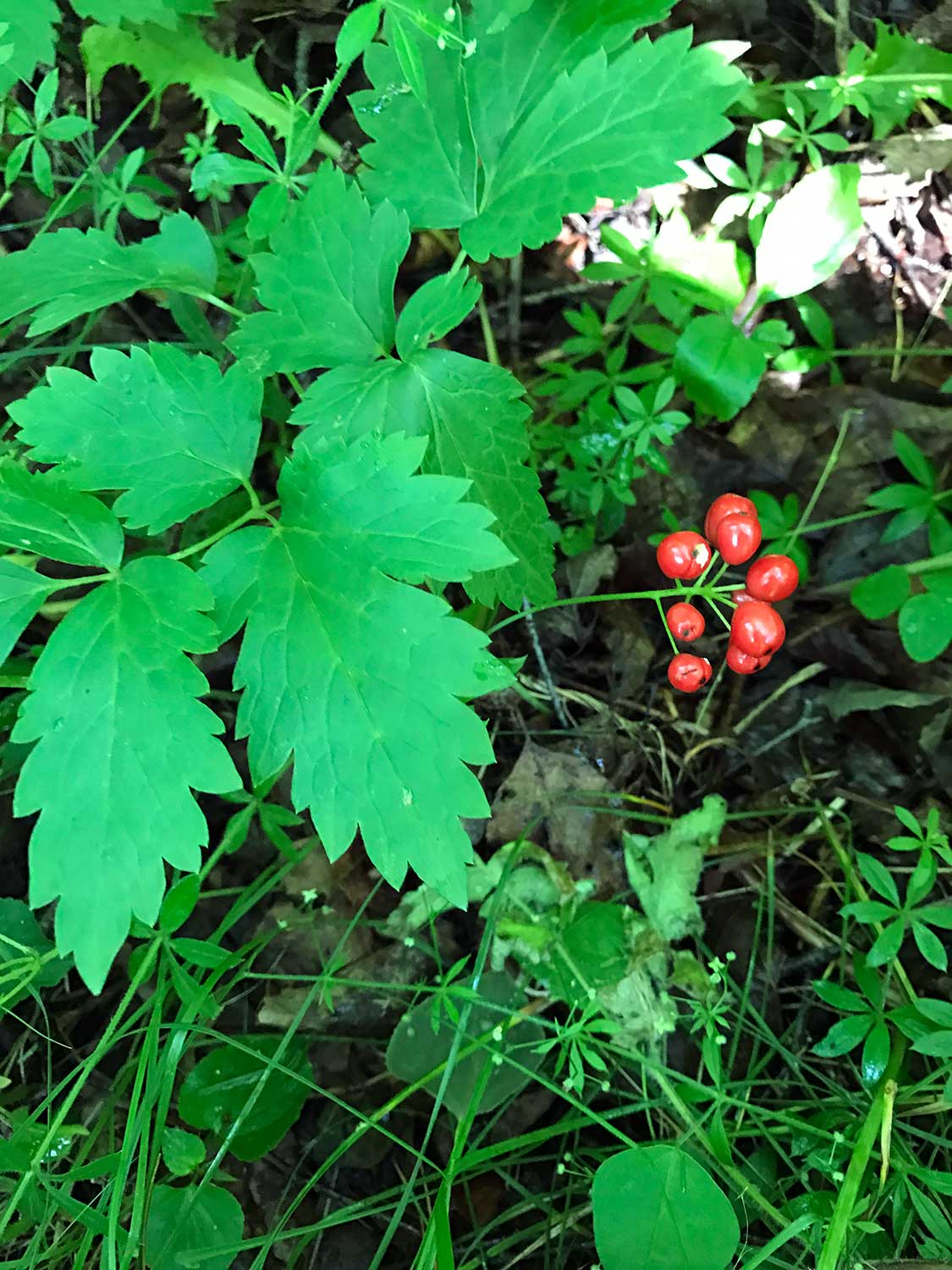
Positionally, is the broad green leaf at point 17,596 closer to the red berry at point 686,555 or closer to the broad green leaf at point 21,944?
the broad green leaf at point 21,944

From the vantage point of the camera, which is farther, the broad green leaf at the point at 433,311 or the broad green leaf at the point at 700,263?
the broad green leaf at the point at 700,263

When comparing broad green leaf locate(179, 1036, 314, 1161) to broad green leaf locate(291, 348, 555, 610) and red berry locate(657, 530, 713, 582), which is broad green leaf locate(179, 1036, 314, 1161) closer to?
broad green leaf locate(291, 348, 555, 610)

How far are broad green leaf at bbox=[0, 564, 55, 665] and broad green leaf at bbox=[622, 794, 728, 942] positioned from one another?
1371 millimetres

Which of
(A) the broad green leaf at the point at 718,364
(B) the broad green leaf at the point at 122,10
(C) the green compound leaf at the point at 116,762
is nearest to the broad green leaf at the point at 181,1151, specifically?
(C) the green compound leaf at the point at 116,762

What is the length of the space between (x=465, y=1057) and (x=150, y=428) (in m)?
1.41

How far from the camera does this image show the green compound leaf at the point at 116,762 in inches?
52.9

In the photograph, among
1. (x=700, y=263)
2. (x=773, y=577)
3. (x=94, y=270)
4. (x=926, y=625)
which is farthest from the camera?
(x=700, y=263)

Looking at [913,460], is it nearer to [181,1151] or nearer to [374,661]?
[374,661]

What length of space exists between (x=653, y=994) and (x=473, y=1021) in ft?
1.34

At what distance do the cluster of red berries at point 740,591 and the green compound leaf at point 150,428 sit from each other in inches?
32.3

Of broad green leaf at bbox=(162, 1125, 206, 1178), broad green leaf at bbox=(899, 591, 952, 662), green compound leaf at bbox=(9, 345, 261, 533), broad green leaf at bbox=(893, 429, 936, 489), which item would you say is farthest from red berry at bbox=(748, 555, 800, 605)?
broad green leaf at bbox=(162, 1125, 206, 1178)

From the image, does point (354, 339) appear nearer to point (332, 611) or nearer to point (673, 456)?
point (332, 611)

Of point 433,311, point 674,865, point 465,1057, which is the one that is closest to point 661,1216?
point 465,1057

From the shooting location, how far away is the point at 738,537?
1495 mm
